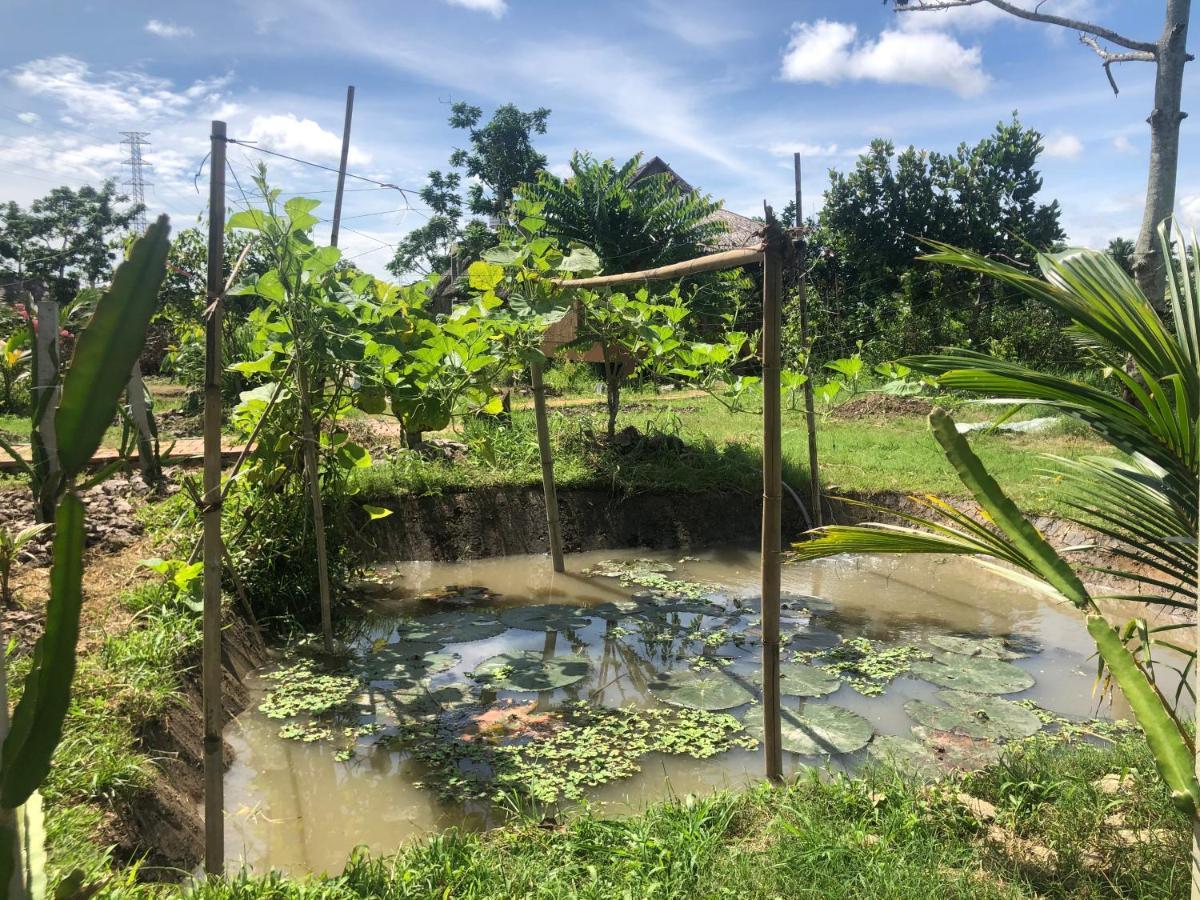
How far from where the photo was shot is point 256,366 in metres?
3.76

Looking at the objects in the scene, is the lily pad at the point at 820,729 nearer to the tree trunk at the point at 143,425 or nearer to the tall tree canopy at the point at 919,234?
the tree trunk at the point at 143,425

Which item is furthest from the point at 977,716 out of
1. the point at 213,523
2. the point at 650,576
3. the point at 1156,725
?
the point at 213,523

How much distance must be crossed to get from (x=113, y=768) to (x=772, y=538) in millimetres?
2277

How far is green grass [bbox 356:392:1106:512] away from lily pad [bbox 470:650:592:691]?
5.51ft

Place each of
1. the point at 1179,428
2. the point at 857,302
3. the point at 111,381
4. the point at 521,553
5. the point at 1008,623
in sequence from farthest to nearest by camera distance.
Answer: the point at 857,302, the point at 521,553, the point at 1008,623, the point at 1179,428, the point at 111,381

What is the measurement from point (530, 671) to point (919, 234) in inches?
505

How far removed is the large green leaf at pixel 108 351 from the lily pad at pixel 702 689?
3.24 meters

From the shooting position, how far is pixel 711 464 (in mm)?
7355

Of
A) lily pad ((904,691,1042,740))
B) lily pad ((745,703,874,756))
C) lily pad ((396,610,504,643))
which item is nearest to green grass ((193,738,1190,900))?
lily pad ((745,703,874,756))

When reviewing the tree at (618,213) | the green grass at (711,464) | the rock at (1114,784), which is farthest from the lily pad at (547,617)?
the tree at (618,213)

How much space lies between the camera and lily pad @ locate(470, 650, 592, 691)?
4066 millimetres

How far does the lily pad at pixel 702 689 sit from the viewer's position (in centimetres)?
386

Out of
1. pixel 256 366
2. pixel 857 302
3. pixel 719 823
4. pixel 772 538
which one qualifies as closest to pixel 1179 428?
pixel 772 538

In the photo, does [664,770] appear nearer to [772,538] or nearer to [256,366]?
[772,538]
